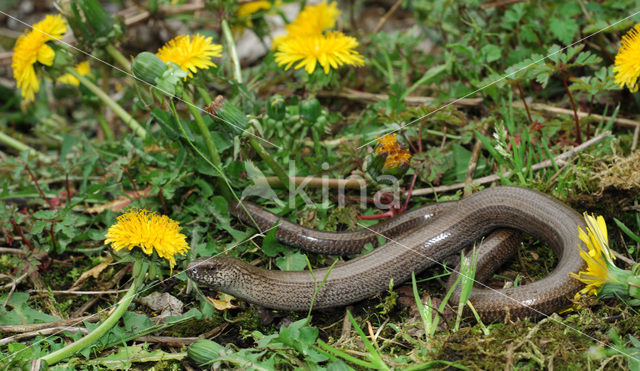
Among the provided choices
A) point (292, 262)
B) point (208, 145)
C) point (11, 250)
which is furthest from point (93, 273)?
point (292, 262)

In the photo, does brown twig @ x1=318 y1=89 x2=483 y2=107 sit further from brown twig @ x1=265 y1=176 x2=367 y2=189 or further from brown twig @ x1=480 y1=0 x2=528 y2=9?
brown twig @ x1=265 y1=176 x2=367 y2=189

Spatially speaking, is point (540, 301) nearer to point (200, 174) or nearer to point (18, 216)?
point (200, 174)

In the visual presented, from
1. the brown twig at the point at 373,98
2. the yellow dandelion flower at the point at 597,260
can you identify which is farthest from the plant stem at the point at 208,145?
the yellow dandelion flower at the point at 597,260

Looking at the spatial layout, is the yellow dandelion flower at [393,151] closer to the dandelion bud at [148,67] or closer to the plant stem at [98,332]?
the dandelion bud at [148,67]

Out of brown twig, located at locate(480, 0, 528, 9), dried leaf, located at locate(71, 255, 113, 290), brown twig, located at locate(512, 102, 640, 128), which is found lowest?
dried leaf, located at locate(71, 255, 113, 290)

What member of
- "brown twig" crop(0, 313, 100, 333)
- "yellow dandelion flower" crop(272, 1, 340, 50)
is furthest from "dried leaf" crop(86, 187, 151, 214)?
"yellow dandelion flower" crop(272, 1, 340, 50)

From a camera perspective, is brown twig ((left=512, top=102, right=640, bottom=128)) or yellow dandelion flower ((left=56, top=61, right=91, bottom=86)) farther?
yellow dandelion flower ((left=56, top=61, right=91, bottom=86))

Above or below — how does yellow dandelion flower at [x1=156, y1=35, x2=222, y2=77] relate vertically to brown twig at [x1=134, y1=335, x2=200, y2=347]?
above

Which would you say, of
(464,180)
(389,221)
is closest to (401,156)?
(389,221)
